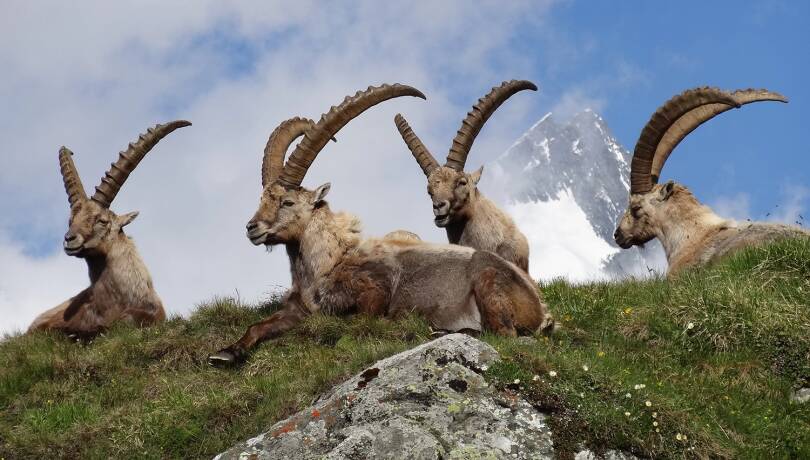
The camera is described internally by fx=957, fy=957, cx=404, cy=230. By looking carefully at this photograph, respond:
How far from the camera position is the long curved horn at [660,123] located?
1355 centimetres

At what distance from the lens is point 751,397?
8.59 meters

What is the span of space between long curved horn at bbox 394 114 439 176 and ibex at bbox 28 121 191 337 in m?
3.35

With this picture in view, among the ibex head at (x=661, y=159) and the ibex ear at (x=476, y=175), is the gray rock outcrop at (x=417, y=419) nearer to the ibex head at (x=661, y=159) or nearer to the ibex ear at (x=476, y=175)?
the ibex ear at (x=476, y=175)

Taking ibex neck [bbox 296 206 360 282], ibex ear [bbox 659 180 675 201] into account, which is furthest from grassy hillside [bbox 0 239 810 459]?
ibex ear [bbox 659 180 675 201]

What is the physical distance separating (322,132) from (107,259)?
13.7 ft

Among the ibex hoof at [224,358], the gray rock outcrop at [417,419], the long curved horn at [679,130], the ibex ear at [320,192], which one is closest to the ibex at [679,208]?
the long curved horn at [679,130]

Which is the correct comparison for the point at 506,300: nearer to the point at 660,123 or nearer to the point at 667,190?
the point at 660,123

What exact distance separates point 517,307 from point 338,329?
198 centimetres

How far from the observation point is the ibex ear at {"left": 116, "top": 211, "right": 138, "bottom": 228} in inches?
560

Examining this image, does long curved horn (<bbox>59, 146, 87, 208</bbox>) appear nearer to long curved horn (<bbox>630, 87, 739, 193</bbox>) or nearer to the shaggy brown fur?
the shaggy brown fur

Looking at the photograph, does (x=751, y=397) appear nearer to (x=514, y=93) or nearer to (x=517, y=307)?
(x=517, y=307)

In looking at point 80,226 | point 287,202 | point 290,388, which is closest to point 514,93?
point 287,202

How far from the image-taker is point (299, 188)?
12141mm

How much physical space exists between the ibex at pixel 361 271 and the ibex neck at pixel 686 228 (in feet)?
15.6
